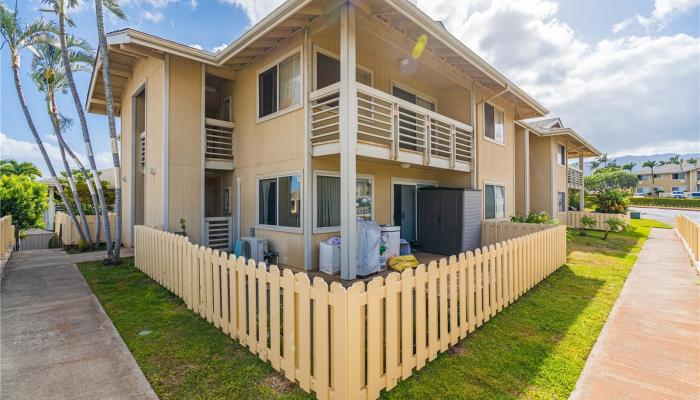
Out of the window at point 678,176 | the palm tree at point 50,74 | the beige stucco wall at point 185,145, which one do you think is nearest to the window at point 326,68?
the beige stucco wall at point 185,145

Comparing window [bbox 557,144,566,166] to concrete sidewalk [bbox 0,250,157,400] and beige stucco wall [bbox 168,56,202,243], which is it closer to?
beige stucco wall [bbox 168,56,202,243]

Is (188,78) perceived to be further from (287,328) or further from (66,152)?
(287,328)

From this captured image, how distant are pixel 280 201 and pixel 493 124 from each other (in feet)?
29.6

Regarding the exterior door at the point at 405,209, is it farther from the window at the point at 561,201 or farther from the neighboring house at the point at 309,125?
the window at the point at 561,201

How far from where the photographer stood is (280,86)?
855 cm

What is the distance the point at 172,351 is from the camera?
3.68m

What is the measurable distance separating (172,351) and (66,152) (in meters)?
12.0

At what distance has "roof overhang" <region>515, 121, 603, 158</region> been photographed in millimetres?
16583

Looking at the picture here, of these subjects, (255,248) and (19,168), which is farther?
(19,168)

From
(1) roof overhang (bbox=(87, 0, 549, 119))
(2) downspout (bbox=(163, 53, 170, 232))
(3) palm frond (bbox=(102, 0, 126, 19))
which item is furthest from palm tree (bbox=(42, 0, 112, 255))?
(2) downspout (bbox=(163, 53, 170, 232))

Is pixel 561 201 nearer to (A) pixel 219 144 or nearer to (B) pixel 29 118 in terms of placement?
(A) pixel 219 144

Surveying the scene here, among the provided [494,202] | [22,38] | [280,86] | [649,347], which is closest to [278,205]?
[280,86]

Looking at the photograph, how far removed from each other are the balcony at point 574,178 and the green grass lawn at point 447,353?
17394mm

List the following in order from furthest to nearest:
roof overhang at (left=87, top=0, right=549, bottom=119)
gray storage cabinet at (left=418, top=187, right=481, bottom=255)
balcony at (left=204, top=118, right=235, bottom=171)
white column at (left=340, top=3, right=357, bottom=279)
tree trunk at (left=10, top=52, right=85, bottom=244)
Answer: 1. tree trunk at (left=10, top=52, right=85, bottom=244)
2. balcony at (left=204, top=118, right=235, bottom=171)
3. gray storage cabinet at (left=418, top=187, right=481, bottom=255)
4. roof overhang at (left=87, top=0, right=549, bottom=119)
5. white column at (left=340, top=3, right=357, bottom=279)
